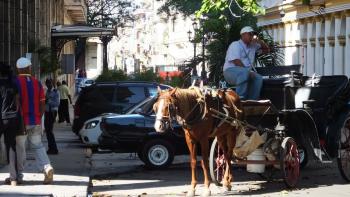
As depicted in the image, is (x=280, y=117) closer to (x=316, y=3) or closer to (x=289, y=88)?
(x=289, y=88)

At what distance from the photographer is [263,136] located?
44.6ft

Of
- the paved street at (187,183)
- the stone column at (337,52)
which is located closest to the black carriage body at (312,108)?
the paved street at (187,183)

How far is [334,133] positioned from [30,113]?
5152mm

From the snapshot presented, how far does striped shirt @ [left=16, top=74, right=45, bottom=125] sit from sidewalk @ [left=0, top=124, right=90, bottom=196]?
3.61ft

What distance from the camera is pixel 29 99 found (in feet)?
43.5

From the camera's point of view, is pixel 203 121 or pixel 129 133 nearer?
pixel 203 121

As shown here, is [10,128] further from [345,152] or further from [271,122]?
[345,152]

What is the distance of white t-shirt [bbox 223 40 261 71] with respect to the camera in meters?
14.0

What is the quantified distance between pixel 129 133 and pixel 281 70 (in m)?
3.93

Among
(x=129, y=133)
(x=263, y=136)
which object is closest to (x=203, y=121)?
(x=263, y=136)

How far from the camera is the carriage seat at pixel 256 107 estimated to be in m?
13.5

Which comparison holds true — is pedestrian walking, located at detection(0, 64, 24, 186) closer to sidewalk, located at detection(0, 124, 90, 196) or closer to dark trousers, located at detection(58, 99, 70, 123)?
sidewalk, located at detection(0, 124, 90, 196)

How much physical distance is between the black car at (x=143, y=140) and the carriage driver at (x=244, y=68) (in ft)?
11.1

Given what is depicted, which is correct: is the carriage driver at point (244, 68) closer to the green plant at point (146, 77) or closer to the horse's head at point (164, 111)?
the horse's head at point (164, 111)
